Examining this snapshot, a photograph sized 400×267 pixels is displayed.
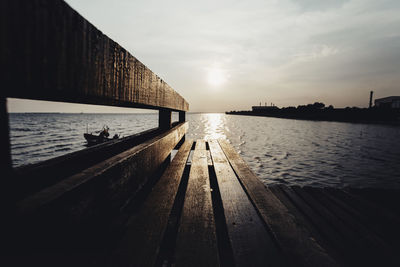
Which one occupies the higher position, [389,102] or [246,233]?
[389,102]

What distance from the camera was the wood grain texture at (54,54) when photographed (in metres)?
0.55

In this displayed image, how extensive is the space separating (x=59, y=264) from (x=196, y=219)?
868 millimetres

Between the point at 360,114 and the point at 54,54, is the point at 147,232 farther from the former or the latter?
the point at 360,114

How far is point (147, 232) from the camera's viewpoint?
1.17m

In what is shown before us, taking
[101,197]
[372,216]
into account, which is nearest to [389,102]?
[372,216]

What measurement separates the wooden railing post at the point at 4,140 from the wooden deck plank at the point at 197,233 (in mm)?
875

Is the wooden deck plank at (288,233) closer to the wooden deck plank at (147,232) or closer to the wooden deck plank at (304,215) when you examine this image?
the wooden deck plank at (147,232)

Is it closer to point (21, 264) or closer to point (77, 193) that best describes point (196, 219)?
point (77, 193)

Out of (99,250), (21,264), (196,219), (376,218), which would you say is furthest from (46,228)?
(376,218)

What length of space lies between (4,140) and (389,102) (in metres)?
93.0

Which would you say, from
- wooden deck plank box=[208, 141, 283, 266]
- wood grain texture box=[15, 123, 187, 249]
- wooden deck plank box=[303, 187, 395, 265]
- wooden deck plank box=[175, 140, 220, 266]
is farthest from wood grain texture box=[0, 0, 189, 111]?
wooden deck plank box=[303, 187, 395, 265]

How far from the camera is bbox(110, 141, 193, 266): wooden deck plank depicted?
3.14 ft

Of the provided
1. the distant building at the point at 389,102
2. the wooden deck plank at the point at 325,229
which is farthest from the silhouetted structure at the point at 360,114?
the wooden deck plank at the point at 325,229

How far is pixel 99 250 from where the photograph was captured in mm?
991
